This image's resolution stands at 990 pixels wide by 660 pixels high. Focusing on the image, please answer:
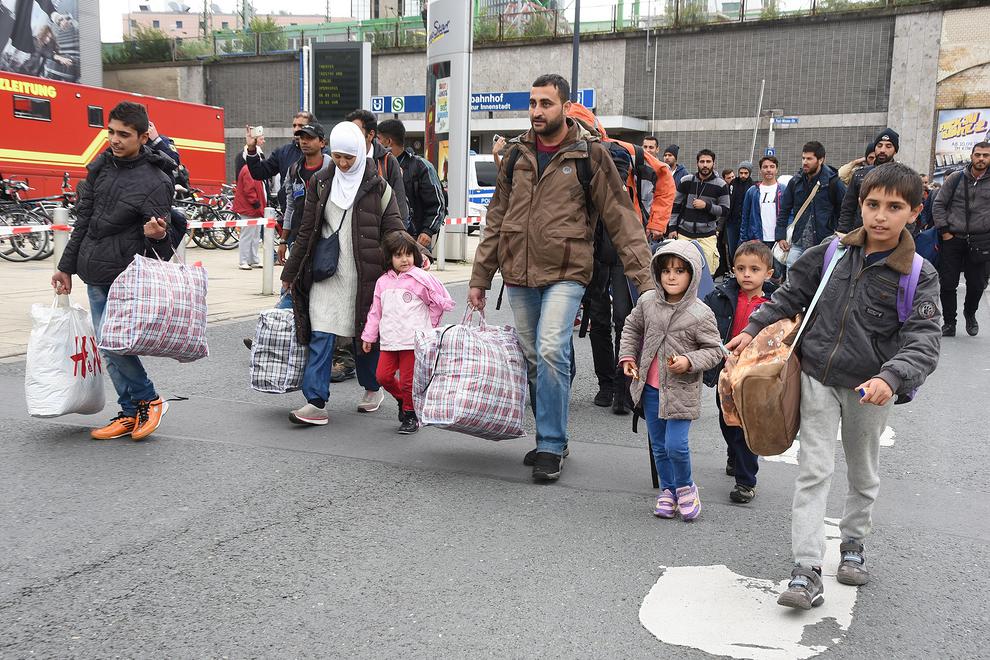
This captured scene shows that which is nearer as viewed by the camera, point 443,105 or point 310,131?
point 310,131

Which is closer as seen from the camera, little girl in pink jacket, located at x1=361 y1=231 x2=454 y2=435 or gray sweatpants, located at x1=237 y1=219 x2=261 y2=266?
little girl in pink jacket, located at x1=361 y1=231 x2=454 y2=435

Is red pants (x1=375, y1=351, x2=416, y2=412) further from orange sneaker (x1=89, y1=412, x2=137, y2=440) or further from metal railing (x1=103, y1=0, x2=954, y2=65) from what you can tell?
metal railing (x1=103, y1=0, x2=954, y2=65)

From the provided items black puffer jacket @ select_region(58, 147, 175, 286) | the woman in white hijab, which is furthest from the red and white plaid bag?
the woman in white hijab

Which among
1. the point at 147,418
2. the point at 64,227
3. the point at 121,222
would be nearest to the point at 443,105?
the point at 64,227

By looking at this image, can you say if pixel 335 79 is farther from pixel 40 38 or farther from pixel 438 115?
pixel 40 38

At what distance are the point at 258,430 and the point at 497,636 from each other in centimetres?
312

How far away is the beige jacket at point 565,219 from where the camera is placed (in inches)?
195

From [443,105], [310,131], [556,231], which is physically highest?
[443,105]

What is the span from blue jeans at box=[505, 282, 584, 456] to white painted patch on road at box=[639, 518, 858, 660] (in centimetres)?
133

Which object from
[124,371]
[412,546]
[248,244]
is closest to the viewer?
[412,546]

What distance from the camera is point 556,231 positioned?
4938 mm

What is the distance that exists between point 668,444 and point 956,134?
28.6 m

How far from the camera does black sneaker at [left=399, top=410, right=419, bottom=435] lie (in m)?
5.99

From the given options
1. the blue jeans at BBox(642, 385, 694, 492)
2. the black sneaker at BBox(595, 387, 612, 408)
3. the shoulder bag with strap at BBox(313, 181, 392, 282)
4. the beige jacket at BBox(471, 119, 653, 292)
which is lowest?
the black sneaker at BBox(595, 387, 612, 408)
